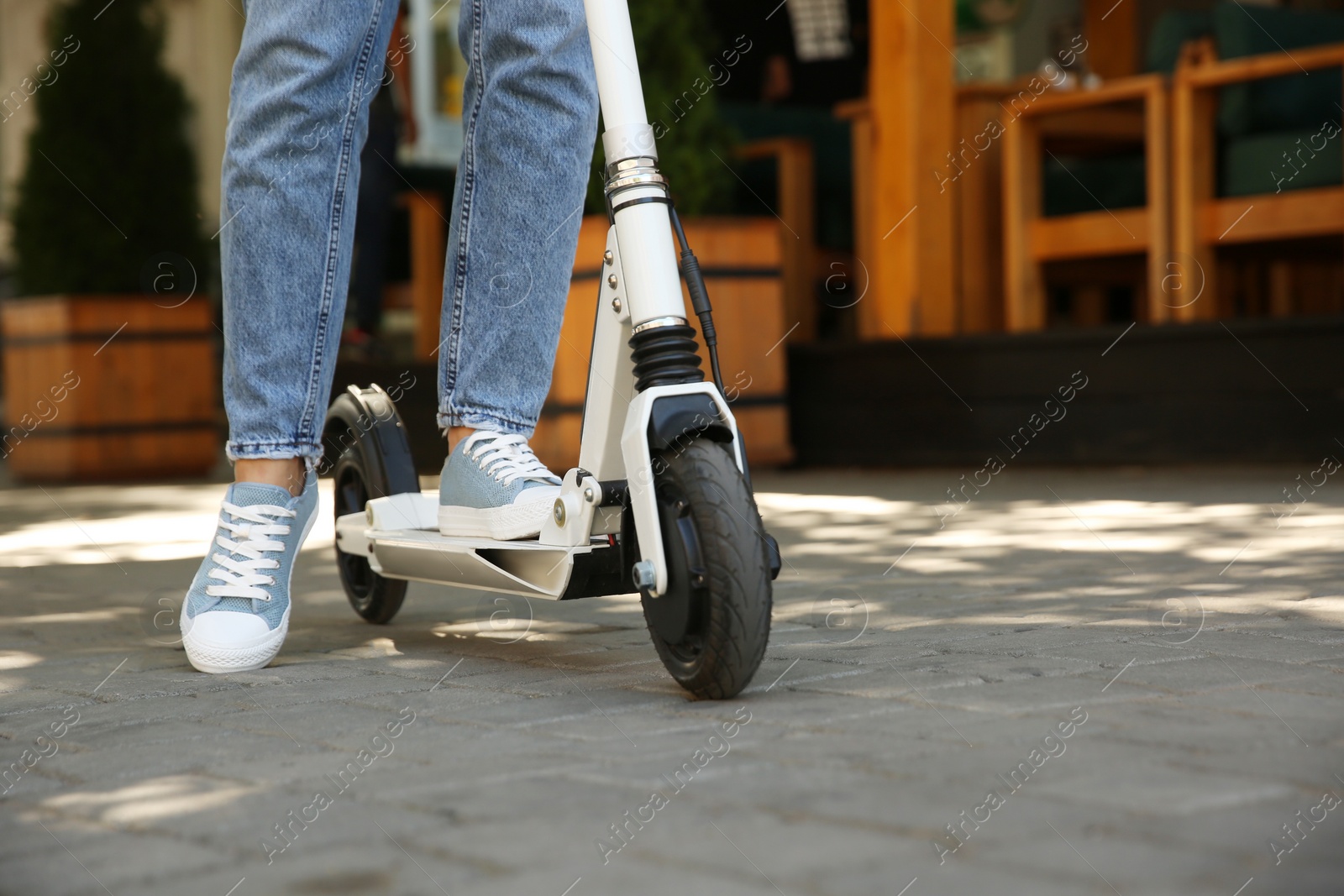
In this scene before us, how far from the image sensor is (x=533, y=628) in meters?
1.97

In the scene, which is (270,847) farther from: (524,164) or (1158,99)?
(1158,99)

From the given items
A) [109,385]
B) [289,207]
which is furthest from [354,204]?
[109,385]

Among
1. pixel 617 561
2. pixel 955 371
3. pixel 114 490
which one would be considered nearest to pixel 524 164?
pixel 617 561

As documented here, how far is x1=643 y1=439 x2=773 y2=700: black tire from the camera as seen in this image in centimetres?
131

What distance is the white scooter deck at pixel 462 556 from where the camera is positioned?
4.96 feet

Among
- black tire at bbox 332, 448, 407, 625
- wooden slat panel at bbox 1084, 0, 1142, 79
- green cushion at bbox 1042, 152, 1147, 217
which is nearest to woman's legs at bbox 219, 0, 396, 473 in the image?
black tire at bbox 332, 448, 407, 625

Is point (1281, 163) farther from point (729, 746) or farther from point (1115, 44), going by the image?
point (1115, 44)

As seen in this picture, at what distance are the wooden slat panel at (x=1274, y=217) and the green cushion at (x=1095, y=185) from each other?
0.44 meters

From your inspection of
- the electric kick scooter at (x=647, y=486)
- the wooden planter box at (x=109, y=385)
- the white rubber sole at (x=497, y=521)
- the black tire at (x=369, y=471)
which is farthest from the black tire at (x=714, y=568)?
the wooden planter box at (x=109, y=385)

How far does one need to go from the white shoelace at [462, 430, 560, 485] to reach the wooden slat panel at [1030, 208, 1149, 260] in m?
3.18

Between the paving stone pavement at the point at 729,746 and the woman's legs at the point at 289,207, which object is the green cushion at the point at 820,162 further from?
Answer: the woman's legs at the point at 289,207

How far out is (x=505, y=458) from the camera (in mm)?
1751

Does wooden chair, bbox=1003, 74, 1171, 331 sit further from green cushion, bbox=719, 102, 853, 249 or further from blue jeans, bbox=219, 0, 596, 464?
blue jeans, bbox=219, 0, 596, 464

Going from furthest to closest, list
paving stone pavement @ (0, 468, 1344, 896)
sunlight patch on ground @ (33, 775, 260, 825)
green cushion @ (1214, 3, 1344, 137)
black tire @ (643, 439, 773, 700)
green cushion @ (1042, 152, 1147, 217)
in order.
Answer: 1. green cushion @ (1042, 152, 1147, 217)
2. green cushion @ (1214, 3, 1344, 137)
3. black tire @ (643, 439, 773, 700)
4. sunlight patch on ground @ (33, 775, 260, 825)
5. paving stone pavement @ (0, 468, 1344, 896)
